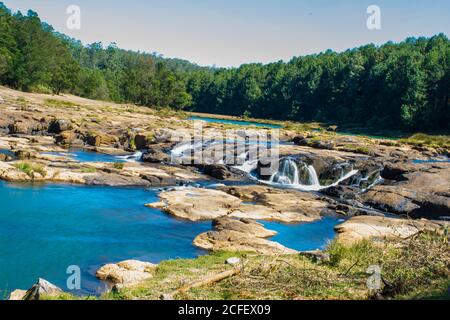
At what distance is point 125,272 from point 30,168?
56.9 feet

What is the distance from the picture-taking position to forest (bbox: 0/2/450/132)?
83.1m

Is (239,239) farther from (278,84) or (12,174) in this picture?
(278,84)

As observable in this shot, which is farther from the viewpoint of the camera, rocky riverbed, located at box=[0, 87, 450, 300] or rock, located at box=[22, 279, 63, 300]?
rocky riverbed, located at box=[0, 87, 450, 300]

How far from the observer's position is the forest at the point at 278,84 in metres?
83.1

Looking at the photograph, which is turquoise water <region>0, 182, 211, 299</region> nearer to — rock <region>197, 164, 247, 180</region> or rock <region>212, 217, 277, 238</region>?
rock <region>212, 217, 277, 238</region>

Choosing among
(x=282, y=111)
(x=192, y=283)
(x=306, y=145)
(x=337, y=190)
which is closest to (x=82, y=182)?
(x=337, y=190)

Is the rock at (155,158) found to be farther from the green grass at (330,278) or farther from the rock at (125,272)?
the green grass at (330,278)

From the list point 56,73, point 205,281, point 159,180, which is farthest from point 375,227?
point 56,73

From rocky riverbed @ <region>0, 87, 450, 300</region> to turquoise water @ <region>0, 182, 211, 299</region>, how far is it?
1.17 meters

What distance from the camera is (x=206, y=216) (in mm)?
23375

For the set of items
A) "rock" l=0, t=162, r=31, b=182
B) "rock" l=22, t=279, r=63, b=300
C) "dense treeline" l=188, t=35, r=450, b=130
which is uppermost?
"dense treeline" l=188, t=35, r=450, b=130

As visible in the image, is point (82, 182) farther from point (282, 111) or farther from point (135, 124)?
point (282, 111)

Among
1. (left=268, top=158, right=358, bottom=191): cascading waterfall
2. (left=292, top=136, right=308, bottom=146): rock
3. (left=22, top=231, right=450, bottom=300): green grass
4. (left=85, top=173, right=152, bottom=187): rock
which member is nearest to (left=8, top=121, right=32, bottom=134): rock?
(left=85, top=173, right=152, bottom=187): rock
